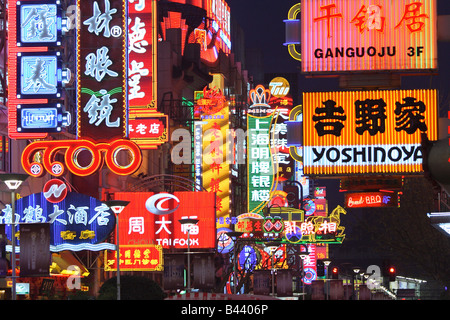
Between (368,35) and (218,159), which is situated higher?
(368,35)

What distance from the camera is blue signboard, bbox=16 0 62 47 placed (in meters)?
32.2

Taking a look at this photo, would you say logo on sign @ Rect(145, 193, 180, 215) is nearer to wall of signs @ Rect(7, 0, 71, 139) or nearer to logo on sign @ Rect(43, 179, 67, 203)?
logo on sign @ Rect(43, 179, 67, 203)

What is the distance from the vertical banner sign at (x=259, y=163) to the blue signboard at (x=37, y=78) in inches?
1345

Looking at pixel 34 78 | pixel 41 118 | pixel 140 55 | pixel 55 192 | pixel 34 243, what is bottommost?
pixel 34 243

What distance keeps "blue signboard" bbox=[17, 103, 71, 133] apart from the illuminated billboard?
11.0 meters

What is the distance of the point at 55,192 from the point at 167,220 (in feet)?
23.4

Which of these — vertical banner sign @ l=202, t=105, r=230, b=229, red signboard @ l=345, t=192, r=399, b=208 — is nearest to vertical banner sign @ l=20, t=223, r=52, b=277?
red signboard @ l=345, t=192, r=399, b=208

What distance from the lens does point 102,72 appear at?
3428 cm

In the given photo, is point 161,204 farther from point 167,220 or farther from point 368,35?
point 368,35

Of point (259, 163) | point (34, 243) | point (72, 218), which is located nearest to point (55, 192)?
point (72, 218)

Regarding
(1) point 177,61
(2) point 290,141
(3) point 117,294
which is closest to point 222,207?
(1) point 177,61

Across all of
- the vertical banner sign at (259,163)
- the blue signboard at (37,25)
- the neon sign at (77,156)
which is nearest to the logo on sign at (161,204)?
the neon sign at (77,156)

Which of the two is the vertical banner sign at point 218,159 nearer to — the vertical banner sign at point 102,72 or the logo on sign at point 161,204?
the logo on sign at point 161,204
